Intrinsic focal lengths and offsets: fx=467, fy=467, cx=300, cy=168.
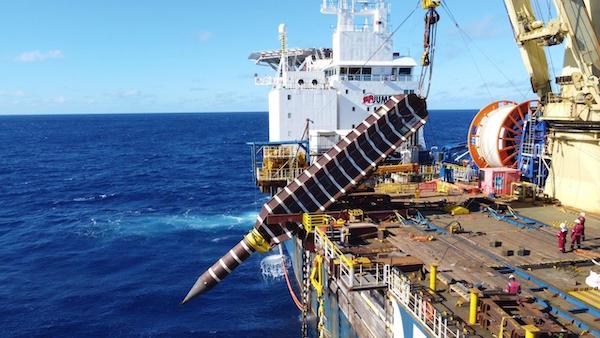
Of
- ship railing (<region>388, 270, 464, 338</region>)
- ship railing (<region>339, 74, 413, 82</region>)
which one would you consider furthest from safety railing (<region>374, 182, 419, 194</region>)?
ship railing (<region>388, 270, 464, 338</region>)

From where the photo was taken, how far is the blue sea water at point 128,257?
33.1 metres

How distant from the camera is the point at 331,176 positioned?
27141 millimetres

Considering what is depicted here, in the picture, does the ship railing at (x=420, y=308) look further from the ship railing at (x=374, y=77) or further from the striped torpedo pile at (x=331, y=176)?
the ship railing at (x=374, y=77)

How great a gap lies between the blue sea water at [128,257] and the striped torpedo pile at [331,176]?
26.9 feet

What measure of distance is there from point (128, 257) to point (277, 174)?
16.9 m

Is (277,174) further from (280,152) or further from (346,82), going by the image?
(346,82)

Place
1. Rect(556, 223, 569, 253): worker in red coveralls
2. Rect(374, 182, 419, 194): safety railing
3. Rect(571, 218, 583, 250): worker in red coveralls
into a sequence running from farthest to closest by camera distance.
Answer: Rect(374, 182, 419, 194): safety railing < Rect(571, 218, 583, 250): worker in red coveralls < Rect(556, 223, 569, 253): worker in red coveralls

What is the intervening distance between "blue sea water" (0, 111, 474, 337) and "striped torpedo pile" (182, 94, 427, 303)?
8.21 m

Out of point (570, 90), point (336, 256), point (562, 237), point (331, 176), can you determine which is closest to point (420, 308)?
point (336, 256)

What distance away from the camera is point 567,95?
98.3 feet

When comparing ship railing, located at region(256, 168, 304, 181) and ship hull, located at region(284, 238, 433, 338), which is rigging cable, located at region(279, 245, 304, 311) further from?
ship railing, located at region(256, 168, 304, 181)

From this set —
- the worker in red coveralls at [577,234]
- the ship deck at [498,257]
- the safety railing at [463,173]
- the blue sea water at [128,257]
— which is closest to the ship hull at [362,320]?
the ship deck at [498,257]

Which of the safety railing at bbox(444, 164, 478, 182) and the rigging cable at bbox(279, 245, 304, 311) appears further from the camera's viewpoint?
the safety railing at bbox(444, 164, 478, 182)

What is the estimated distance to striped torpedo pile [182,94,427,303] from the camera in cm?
2691
